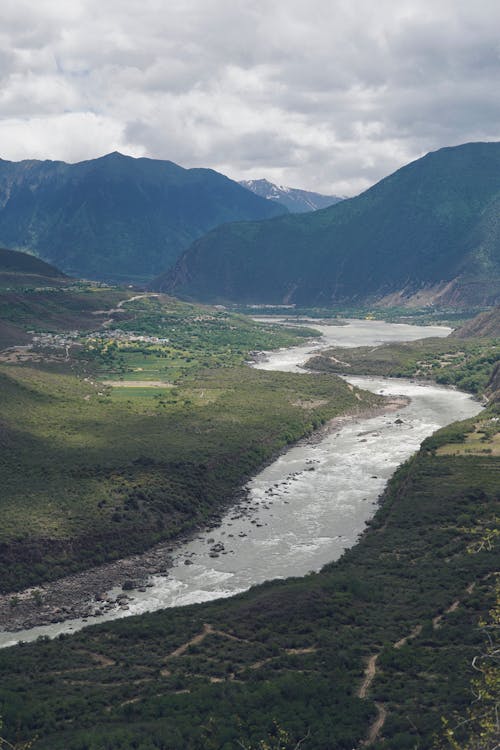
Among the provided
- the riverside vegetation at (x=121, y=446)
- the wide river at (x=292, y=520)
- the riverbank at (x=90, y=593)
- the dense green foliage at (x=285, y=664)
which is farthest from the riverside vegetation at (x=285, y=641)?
the wide river at (x=292, y=520)

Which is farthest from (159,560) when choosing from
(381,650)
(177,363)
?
(177,363)

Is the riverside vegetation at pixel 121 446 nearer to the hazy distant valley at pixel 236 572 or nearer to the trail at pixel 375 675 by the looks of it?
the hazy distant valley at pixel 236 572

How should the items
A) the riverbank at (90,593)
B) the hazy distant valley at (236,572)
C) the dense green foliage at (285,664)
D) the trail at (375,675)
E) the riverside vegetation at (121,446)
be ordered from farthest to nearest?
the riverside vegetation at (121,446) → the riverbank at (90,593) → the hazy distant valley at (236,572) → the dense green foliage at (285,664) → the trail at (375,675)

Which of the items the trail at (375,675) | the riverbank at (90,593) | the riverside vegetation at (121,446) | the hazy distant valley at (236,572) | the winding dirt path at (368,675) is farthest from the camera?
the riverside vegetation at (121,446)

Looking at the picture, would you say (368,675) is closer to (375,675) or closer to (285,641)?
(375,675)

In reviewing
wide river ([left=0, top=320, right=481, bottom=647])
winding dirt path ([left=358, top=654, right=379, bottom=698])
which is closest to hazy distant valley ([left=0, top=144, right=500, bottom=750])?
winding dirt path ([left=358, top=654, right=379, bottom=698])

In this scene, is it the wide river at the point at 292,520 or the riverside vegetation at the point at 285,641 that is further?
the wide river at the point at 292,520

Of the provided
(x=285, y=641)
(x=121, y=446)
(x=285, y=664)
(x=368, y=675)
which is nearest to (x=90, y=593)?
(x=285, y=641)
